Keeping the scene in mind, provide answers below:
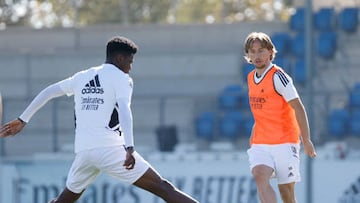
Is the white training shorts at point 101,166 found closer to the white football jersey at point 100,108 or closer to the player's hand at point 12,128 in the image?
the white football jersey at point 100,108

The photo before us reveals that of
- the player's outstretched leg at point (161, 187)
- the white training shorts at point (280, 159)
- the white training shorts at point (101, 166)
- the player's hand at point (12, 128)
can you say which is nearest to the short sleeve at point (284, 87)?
the white training shorts at point (280, 159)

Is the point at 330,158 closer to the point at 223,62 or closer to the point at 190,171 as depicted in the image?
the point at 190,171

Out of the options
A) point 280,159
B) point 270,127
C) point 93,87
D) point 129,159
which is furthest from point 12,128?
point 280,159

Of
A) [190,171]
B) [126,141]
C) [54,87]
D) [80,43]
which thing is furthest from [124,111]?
[80,43]

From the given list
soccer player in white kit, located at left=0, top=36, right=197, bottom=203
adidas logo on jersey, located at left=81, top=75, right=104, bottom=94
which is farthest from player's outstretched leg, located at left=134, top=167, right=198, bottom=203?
adidas logo on jersey, located at left=81, top=75, right=104, bottom=94

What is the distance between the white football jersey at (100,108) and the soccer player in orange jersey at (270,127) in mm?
1177

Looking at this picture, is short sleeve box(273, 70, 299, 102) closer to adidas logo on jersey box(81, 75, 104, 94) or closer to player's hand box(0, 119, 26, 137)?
adidas logo on jersey box(81, 75, 104, 94)

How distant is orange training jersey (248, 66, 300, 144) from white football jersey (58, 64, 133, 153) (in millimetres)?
1176

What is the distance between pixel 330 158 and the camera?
692 inches

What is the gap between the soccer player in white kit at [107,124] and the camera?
1027 cm

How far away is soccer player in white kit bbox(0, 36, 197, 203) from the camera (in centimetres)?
1027

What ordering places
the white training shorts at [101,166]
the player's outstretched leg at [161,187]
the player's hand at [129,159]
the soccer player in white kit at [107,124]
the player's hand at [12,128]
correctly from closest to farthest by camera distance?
the player's hand at [129,159] < the soccer player in white kit at [107,124] < the white training shorts at [101,166] < the player's outstretched leg at [161,187] < the player's hand at [12,128]

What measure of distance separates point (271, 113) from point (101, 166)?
5.12ft

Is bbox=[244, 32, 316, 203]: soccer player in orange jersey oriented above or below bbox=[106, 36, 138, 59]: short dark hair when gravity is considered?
below
